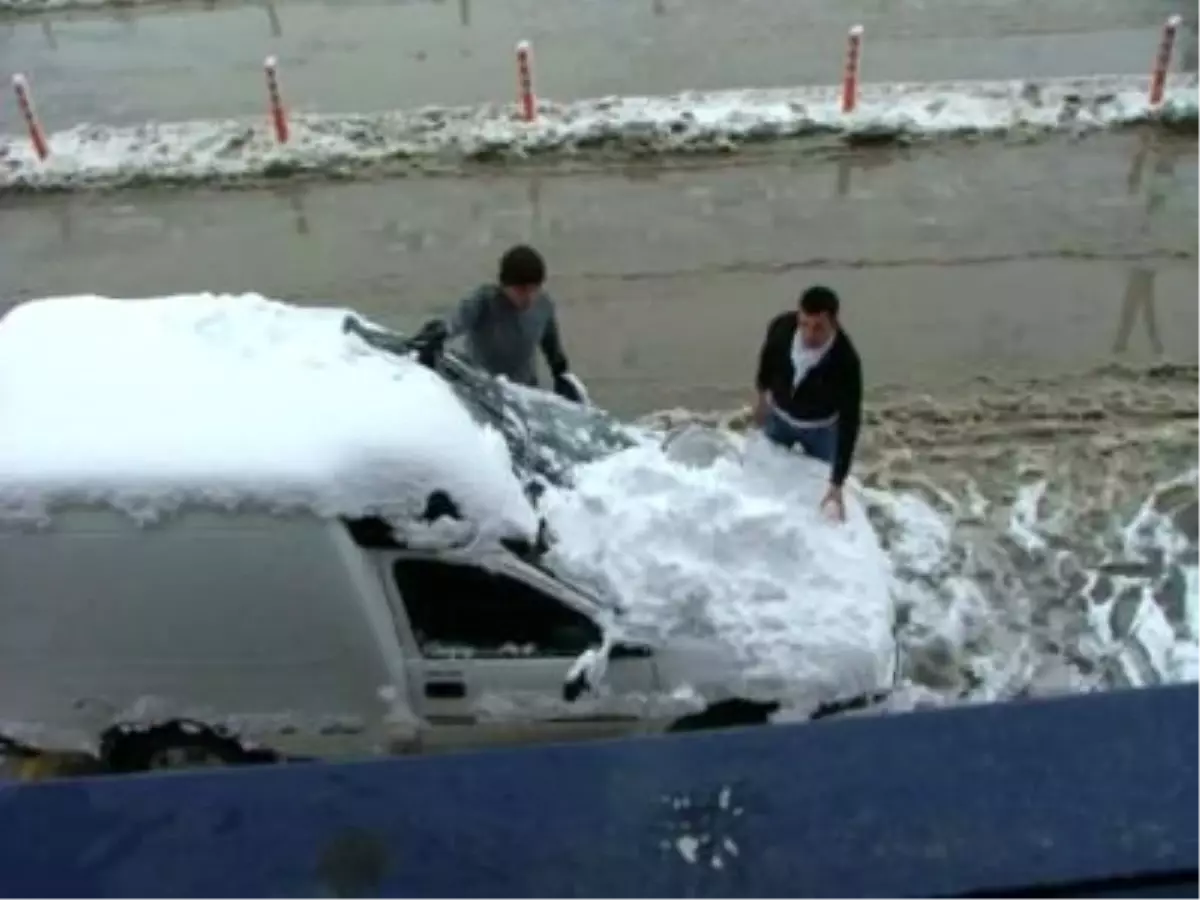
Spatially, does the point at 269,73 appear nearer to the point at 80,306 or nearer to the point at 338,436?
the point at 80,306

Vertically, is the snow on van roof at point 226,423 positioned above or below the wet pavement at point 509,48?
above

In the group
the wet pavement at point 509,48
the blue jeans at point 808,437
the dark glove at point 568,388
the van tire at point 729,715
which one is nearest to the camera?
the van tire at point 729,715

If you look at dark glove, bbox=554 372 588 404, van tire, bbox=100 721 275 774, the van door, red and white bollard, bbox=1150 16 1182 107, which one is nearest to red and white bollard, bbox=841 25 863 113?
red and white bollard, bbox=1150 16 1182 107

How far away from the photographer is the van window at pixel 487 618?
583cm

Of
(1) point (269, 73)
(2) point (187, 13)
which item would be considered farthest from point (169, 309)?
(2) point (187, 13)

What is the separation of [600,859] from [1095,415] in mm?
7578

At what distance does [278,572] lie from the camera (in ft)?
18.3

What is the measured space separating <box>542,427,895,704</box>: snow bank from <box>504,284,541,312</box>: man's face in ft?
3.01

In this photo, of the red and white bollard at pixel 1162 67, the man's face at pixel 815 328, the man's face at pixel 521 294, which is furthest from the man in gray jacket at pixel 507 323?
the red and white bollard at pixel 1162 67

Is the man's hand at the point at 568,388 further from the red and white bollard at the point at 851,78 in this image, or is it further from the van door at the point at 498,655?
the red and white bollard at the point at 851,78

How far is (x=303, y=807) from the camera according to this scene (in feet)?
8.04

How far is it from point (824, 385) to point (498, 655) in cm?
207

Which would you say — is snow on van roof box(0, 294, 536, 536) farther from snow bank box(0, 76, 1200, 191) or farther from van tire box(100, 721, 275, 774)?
snow bank box(0, 76, 1200, 191)

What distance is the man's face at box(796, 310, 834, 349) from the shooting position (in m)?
6.44
